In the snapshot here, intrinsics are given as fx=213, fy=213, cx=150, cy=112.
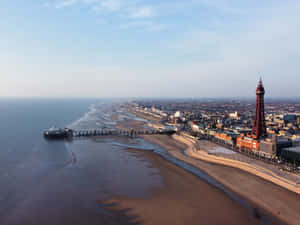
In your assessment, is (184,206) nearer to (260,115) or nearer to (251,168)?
(251,168)

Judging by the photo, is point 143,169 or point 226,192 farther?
point 143,169

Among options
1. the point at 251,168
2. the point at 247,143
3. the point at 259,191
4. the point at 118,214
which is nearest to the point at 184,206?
the point at 118,214

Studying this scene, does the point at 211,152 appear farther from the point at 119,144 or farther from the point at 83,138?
the point at 83,138

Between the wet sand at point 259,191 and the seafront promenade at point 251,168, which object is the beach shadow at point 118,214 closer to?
the wet sand at point 259,191

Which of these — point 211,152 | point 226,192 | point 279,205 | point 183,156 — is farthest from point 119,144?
point 279,205

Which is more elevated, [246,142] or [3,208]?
[246,142]

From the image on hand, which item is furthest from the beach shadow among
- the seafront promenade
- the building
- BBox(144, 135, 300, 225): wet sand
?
the building

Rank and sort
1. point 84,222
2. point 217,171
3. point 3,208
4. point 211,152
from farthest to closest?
1. point 211,152
2. point 217,171
3. point 3,208
4. point 84,222

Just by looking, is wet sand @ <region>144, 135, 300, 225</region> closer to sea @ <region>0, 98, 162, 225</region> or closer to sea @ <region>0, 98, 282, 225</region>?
sea @ <region>0, 98, 282, 225</region>

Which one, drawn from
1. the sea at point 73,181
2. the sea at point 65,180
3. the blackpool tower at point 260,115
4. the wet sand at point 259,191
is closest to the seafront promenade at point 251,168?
the wet sand at point 259,191
